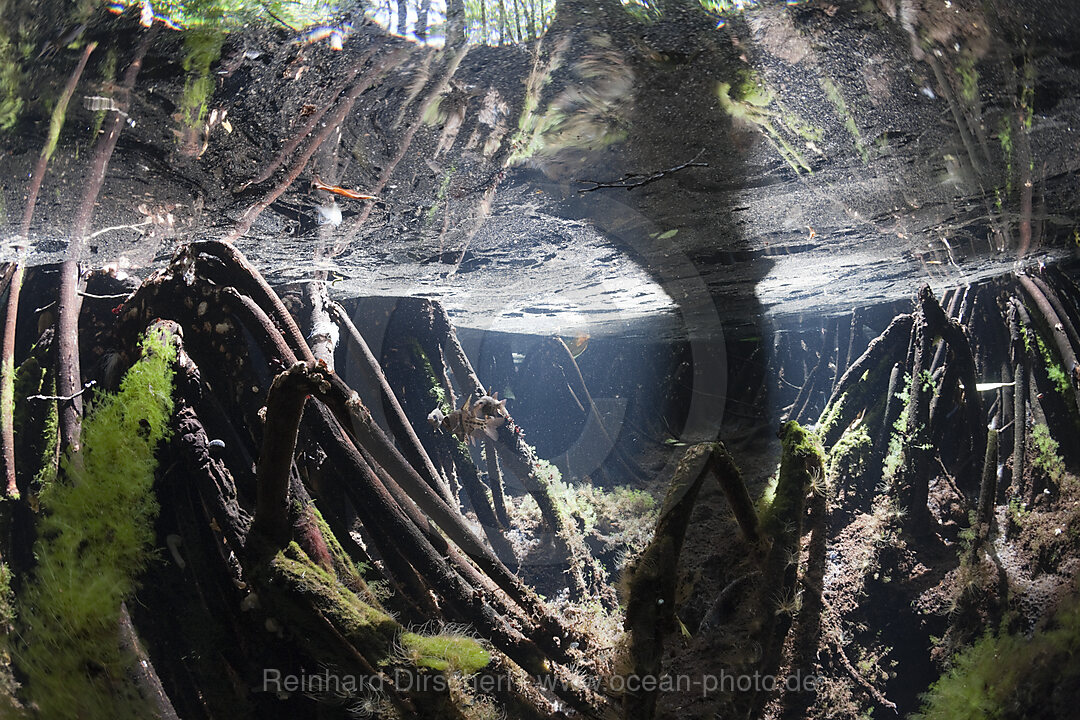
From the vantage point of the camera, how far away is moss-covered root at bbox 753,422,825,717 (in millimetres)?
1404

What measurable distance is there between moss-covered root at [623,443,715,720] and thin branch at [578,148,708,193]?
1.13 metres

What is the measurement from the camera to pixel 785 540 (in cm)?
151

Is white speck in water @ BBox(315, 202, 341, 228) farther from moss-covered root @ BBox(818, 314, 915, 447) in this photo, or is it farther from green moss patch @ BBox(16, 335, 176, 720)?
moss-covered root @ BBox(818, 314, 915, 447)

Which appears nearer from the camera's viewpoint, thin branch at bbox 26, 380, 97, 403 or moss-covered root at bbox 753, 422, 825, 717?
moss-covered root at bbox 753, 422, 825, 717

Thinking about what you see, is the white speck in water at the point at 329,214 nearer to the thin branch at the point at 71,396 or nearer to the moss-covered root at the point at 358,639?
the thin branch at the point at 71,396

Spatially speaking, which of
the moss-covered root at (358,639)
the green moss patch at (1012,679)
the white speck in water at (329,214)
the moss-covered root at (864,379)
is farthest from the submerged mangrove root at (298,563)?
the moss-covered root at (864,379)

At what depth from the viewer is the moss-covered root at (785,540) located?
55.3 inches

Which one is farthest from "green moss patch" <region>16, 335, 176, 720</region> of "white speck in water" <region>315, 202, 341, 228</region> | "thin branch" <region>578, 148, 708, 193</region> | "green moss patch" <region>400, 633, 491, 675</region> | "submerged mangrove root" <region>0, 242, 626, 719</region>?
"thin branch" <region>578, 148, 708, 193</region>

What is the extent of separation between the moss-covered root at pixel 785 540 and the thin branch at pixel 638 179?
1.10 metres

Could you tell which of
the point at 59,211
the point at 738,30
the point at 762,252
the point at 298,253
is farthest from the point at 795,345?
the point at 59,211

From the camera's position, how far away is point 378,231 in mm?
2613

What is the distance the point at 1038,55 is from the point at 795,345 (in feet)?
4.08

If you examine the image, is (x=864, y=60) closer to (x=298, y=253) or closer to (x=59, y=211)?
(x=298, y=253)

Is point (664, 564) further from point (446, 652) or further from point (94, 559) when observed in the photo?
point (94, 559)
